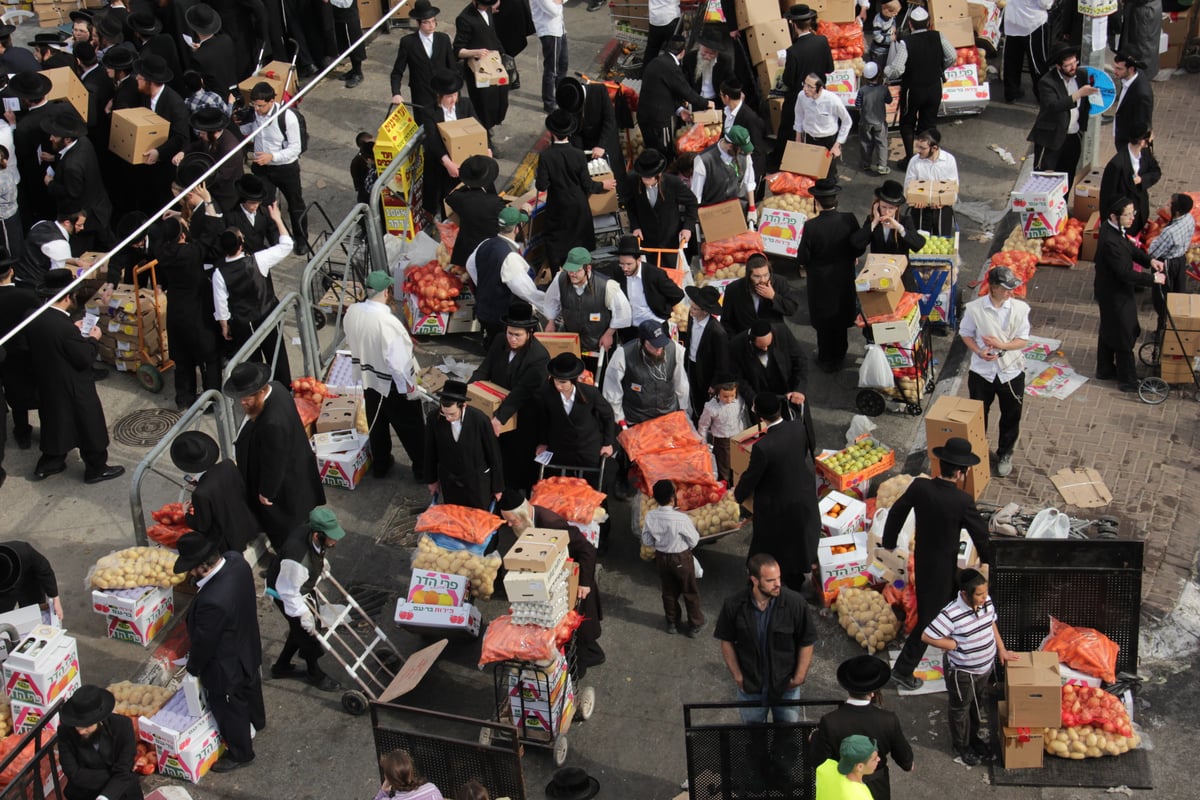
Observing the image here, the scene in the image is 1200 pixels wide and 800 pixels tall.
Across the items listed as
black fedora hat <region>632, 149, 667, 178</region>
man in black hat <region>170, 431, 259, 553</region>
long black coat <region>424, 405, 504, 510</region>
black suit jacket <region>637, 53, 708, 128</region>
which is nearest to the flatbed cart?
long black coat <region>424, 405, 504, 510</region>

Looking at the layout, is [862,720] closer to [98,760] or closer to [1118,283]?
[98,760]

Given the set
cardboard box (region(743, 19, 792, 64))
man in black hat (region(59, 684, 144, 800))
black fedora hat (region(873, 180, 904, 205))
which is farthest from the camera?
cardboard box (region(743, 19, 792, 64))

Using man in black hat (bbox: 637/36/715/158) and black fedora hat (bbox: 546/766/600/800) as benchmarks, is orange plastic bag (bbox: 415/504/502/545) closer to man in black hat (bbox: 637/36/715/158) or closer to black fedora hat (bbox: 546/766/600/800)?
black fedora hat (bbox: 546/766/600/800)

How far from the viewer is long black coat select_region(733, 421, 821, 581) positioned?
36.4 feet

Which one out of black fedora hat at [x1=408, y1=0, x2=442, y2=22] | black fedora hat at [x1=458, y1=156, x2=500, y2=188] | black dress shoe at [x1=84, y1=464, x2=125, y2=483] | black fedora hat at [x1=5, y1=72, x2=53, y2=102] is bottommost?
black dress shoe at [x1=84, y1=464, x2=125, y2=483]

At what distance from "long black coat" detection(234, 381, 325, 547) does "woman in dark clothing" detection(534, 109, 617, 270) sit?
3925 millimetres

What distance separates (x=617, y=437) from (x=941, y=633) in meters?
3.65

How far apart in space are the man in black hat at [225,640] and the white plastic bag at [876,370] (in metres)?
5.82

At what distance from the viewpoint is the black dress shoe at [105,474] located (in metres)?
13.4

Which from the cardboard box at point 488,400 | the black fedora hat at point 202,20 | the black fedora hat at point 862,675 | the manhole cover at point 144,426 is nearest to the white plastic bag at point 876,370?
the cardboard box at point 488,400

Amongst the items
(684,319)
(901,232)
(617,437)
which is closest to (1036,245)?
(901,232)

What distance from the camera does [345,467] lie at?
13164 millimetres

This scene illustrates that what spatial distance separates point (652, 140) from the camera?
1670 centimetres

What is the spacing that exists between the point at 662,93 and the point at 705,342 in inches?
180
